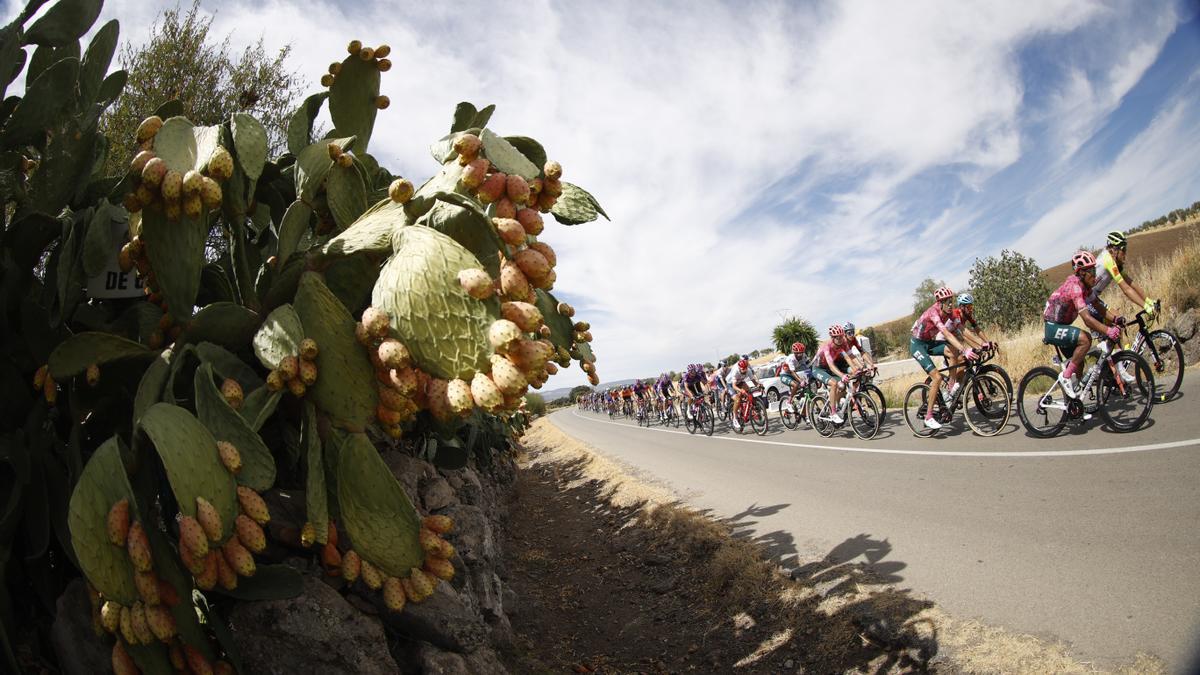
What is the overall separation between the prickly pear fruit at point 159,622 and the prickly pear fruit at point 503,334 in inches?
37.9

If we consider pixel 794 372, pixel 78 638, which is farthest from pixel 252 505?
pixel 794 372

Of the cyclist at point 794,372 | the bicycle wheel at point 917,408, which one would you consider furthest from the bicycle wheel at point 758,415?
the bicycle wheel at point 917,408

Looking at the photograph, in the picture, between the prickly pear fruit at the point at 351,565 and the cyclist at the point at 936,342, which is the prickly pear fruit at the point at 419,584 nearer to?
the prickly pear fruit at the point at 351,565

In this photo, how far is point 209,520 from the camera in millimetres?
1162

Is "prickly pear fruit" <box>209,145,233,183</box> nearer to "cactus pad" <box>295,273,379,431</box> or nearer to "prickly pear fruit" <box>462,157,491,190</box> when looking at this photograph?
"cactus pad" <box>295,273,379,431</box>

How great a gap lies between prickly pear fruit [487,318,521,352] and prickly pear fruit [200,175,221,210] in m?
0.81

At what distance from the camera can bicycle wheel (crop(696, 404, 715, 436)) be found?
16.3m

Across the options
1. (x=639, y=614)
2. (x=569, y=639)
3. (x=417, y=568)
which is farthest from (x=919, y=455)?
(x=417, y=568)

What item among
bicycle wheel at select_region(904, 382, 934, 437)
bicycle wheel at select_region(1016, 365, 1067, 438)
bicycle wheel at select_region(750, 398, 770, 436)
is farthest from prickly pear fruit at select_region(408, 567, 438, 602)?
bicycle wheel at select_region(750, 398, 770, 436)

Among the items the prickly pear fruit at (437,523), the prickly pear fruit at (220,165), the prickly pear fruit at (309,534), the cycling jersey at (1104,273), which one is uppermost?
the cycling jersey at (1104,273)

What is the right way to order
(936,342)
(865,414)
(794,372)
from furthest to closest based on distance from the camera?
(794,372)
(865,414)
(936,342)

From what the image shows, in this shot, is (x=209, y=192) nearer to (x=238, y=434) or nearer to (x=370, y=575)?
(x=238, y=434)

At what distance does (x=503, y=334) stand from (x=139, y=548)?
2.85 feet

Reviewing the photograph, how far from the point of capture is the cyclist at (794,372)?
1360 centimetres
